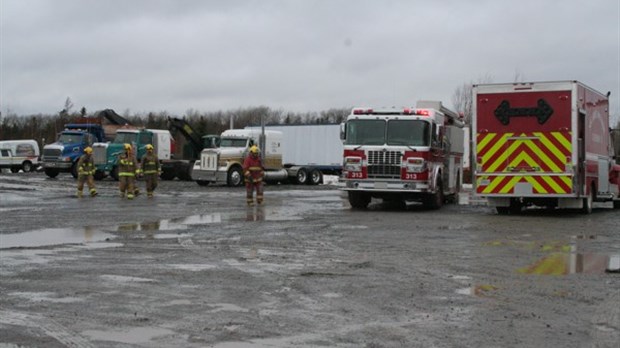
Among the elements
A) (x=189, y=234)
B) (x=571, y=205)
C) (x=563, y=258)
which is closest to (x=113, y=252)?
(x=189, y=234)

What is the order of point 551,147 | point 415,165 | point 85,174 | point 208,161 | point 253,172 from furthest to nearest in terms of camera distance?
A: point 208,161
point 85,174
point 253,172
point 415,165
point 551,147

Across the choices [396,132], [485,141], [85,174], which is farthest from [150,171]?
[485,141]

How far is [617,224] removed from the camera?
17.8m

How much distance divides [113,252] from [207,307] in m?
4.75

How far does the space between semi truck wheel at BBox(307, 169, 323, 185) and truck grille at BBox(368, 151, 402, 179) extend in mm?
21419

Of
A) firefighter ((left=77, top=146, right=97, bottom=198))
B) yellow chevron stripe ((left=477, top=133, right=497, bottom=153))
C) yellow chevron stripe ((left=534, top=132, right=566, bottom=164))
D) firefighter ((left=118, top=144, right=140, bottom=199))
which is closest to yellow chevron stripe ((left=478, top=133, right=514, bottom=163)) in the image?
yellow chevron stripe ((left=477, top=133, right=497, bottom=153))

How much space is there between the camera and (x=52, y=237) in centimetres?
1429

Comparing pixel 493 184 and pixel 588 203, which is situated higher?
pixel 493 184

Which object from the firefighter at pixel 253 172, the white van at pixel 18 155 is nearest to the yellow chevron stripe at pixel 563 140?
the firefighter at pixel 253 172

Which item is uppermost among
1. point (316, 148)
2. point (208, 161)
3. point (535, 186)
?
point (316, 148)

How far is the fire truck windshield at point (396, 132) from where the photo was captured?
2162 cm

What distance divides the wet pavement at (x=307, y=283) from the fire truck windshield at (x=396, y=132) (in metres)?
3.87

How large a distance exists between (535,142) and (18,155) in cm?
4505

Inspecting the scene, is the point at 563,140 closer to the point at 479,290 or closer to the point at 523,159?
the point at 523,159
